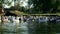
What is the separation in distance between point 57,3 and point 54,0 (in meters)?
0.64

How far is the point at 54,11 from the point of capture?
147 ft

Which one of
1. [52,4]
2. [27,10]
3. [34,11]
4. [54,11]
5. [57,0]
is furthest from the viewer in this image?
[27,10]

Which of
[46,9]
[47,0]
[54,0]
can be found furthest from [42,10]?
[54,0]

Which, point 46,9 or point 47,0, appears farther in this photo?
point 46,9

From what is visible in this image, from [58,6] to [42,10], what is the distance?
6827 mm

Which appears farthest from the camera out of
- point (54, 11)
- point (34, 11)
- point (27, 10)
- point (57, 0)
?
point (27, 10)

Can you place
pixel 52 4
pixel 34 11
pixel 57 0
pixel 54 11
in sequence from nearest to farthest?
pixel 57 0, pixel 52 4, pixel 54 11, pixel 34 11

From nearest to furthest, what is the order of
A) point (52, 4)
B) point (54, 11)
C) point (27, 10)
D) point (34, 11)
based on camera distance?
point (52, 4) < point (54, 11) < point (34, 11) < point (27, 10)

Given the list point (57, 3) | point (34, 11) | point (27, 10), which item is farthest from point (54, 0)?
point (27, 10)

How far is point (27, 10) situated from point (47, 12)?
7625 mm

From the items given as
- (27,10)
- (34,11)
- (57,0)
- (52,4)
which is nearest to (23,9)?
(27,10)

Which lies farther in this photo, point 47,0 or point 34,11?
point 34,11

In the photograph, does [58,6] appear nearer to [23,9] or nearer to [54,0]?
[54,0]

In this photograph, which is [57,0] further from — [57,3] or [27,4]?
[27,4]
